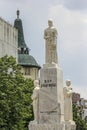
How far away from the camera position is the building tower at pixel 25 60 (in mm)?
132250

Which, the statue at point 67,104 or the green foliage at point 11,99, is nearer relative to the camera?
the statue at point 67,104

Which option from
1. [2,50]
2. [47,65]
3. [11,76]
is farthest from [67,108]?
[2,50]

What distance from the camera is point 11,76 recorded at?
185 ft

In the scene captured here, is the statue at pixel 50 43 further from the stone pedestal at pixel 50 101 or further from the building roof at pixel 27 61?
the building roof at pixel 27 61

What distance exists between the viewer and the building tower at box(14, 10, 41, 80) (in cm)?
13225

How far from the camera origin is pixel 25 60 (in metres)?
135

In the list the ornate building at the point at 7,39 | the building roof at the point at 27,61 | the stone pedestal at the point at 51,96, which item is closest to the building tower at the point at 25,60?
the building roof at the point at 27,61

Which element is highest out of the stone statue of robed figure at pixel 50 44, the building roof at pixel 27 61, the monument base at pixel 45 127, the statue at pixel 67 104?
the building roof at pixel 27 61

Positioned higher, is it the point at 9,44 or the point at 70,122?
the point at 9,44

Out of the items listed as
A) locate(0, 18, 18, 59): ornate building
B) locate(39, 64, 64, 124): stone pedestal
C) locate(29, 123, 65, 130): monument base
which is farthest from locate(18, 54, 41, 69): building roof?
locate(29, 123, 65, 130): monument base

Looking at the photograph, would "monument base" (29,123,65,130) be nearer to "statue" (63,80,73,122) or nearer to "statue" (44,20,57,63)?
"statue" (63,80,73,122)

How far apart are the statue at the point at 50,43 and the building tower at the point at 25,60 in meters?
97.5

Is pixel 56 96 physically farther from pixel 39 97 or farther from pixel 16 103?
pixel 16 103

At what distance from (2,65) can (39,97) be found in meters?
26.3
